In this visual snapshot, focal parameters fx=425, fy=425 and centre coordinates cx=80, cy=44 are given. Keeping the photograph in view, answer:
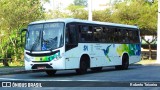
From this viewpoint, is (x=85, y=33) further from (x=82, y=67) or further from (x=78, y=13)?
(x=78, y=13)

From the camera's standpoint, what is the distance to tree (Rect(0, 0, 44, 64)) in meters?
32.1

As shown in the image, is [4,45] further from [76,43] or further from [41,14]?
[76,43]

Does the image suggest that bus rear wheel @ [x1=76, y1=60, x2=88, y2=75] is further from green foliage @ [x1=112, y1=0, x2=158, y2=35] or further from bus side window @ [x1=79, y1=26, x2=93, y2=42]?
green foliage @ [x1=112, y1=0, x2=158, y2=35]

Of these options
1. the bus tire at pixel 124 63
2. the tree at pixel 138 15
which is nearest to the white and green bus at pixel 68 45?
the bus tire at pixel 124 63

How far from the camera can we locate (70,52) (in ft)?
67.9

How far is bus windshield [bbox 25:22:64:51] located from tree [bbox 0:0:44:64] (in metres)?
11.4

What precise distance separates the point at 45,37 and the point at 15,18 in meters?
12.6

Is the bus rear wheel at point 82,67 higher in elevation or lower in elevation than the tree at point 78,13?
lower

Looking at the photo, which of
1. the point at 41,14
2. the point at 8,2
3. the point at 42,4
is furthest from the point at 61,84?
the point at 42,4

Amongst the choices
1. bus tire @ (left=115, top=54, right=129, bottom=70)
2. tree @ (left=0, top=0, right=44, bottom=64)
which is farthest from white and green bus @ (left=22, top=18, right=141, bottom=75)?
tree @ (left=0, top=0, right=44, bottom=64)

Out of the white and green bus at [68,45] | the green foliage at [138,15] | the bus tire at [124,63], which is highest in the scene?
the green foliage at [138,15]

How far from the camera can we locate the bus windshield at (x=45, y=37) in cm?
2011

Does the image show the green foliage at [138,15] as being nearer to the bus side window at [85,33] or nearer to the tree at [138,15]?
the tree at [138,15]

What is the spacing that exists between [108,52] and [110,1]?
2957 centimetres
